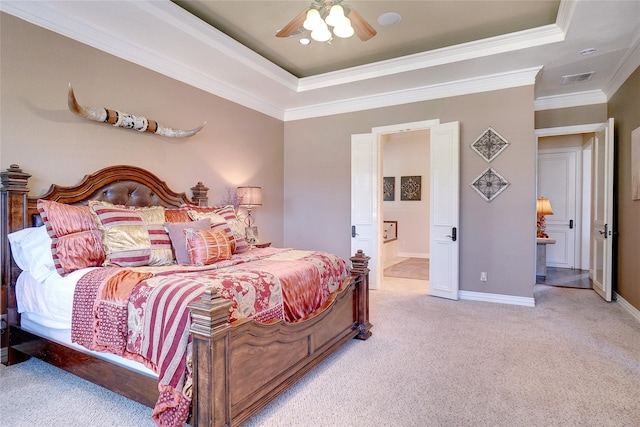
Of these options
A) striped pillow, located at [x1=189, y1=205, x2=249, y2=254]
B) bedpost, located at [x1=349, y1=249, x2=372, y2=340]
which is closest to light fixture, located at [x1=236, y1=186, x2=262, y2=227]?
striped pillow, located at [x1=189, y1=205, x2=249, y2=254]

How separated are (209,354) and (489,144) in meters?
4.07

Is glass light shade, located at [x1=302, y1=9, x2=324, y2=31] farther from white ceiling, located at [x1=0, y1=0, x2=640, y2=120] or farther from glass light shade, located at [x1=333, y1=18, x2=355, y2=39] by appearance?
white ceiling, located at [x1=0, y1=0, x2=640, y2=120]

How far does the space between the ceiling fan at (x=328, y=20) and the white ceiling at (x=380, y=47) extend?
55 centimetres

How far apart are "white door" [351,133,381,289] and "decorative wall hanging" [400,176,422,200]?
347cm

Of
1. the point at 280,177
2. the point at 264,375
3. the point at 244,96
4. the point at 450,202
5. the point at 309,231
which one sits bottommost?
the point at 264,375

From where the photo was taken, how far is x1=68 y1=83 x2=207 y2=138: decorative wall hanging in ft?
9.31

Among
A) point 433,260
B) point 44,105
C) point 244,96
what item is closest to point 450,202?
point 433,260

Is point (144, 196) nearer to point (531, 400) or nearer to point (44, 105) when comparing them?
point (44, 105)

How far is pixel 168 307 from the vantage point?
169 centimetres

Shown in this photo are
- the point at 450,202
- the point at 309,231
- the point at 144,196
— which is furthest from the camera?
the point at 309,231

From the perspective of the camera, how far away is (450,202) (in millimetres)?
4359

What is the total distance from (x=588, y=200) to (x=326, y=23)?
6199 millimetres

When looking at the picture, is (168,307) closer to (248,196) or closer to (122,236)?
(122,236)

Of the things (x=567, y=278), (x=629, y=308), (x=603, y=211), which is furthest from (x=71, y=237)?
(x=567, y=278)
